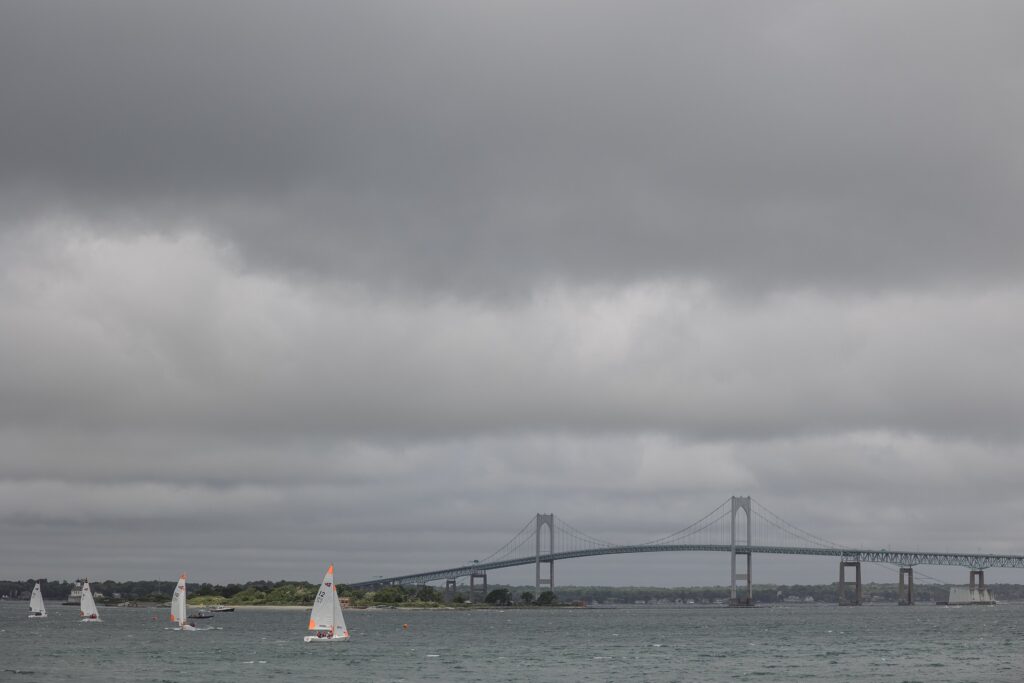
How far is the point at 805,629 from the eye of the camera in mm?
121250

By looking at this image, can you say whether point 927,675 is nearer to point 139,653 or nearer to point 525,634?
point 139,653

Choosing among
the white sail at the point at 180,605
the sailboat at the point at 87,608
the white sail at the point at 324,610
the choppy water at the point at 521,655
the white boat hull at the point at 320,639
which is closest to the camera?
the choppy water at the point at 521,655

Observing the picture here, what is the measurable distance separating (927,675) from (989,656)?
16874 mm

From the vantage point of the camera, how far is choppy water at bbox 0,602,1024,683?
6284cm

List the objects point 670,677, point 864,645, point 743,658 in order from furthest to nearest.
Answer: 1. point 864,645
2. point 743,658
3. point 670,677

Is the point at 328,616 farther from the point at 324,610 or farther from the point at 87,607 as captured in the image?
the point at 87,607

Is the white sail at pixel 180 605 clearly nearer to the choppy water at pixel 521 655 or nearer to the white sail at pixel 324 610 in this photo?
the choppy water at pixel 521 655

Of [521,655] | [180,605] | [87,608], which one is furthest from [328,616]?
[87,608]

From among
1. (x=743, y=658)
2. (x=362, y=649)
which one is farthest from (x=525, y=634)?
(x=743, y=658)

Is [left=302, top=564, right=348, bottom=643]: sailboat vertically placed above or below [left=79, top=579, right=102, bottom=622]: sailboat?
above

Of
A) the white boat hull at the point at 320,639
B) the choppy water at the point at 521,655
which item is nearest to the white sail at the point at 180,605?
the choppy water at the point at 521,655

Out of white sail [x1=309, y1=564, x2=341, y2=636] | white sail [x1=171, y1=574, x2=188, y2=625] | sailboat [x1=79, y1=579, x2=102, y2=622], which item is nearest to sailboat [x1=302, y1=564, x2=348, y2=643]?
white sail [x1=309, y1=564, x2=341, y2=636]

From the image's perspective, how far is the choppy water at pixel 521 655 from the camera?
206ft

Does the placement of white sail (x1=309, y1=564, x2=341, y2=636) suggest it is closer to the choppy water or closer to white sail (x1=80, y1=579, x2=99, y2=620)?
the choppy water
